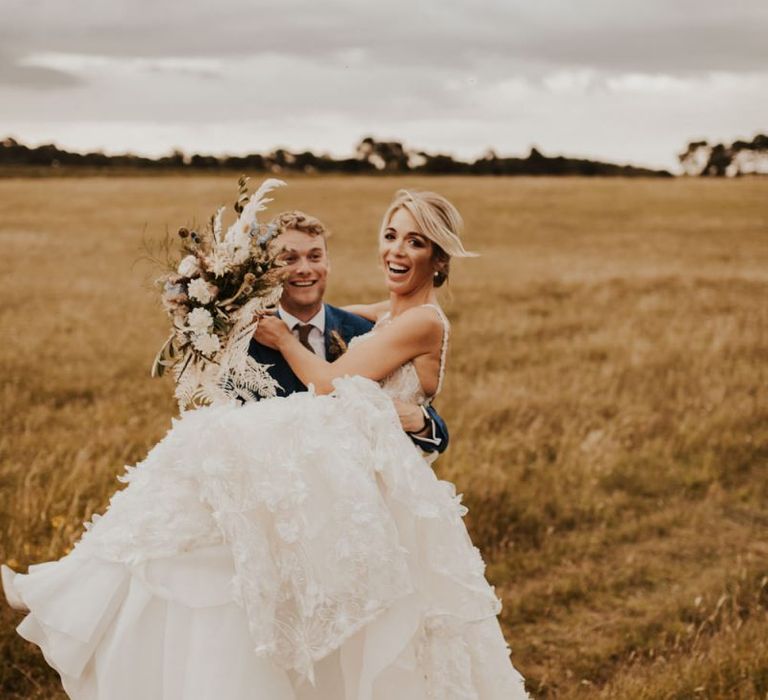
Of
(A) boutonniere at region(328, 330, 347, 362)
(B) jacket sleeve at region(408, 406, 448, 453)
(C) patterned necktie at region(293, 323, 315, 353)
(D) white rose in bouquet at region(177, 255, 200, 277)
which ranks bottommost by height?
(B) jacket sleeve at region(408, 406, 448, 453)

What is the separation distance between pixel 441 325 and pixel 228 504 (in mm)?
1154

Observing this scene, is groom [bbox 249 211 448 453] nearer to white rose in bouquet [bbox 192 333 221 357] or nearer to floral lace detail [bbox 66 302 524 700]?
floral lace detail [bbox 66 302 524 700]

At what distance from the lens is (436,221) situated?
403 cm

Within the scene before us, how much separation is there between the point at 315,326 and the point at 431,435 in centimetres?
82

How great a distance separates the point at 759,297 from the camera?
1812cm

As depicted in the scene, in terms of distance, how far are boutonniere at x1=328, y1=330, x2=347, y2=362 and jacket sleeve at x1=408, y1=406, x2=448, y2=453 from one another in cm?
55

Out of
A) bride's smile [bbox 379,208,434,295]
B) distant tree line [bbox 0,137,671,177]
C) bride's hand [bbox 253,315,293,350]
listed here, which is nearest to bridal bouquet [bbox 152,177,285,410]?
bride's hand [bbox 253,315,293,350]

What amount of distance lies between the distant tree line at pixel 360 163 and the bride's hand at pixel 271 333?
52.2 m

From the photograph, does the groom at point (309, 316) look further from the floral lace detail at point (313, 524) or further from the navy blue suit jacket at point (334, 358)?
the floral lace detail at point (313, 524)

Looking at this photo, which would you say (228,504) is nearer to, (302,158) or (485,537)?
(485,537)

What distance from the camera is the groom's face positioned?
423cm

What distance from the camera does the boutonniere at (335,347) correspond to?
4.35 m

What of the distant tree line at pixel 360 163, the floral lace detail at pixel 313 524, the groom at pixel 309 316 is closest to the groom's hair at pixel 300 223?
the groom at pixel 309 316

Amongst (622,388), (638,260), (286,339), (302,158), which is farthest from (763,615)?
(302,158)
